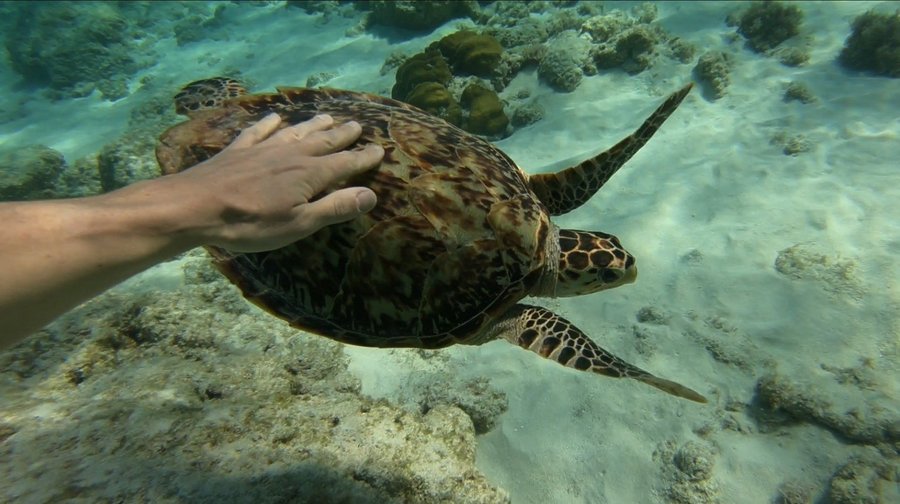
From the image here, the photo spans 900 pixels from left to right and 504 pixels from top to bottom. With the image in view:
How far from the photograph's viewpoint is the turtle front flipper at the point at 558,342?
7.34ft

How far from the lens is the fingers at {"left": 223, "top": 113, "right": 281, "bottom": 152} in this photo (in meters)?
1.80

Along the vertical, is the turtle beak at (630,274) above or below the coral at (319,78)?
below

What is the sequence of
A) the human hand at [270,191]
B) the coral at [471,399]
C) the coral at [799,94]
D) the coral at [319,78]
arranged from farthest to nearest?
the coral at [319,78] < the coral at [799,94] < the coral at [471,399] < the human hand at [270,191]

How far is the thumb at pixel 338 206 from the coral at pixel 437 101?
4.23 meters

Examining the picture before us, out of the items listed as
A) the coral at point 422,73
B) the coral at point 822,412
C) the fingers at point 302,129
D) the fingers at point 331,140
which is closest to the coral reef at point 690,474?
the coral at point 822,412

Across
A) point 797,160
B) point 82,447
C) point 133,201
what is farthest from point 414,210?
point 797,160

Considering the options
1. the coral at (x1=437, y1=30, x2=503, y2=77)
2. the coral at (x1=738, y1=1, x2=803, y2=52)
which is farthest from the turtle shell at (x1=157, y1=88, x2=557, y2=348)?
the coral at (x1=738, y1=1, x2=803, y2=52)

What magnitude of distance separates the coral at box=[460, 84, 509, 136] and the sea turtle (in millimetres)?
3280

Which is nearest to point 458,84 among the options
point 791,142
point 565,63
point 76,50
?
point 565,63

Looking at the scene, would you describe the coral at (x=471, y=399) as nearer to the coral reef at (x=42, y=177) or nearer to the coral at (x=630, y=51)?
the coral at (x=630, y=51)

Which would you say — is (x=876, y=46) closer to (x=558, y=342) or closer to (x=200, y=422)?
(x=558, y=342)

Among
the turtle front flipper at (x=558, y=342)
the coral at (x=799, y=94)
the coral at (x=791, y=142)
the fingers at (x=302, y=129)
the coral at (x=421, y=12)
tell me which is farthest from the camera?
the coral at (x=421, y=12)

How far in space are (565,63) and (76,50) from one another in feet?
46.7

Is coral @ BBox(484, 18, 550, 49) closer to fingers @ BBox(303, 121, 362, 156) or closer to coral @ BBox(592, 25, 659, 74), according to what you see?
coral @ BBox(592, 25, 659, 74)
